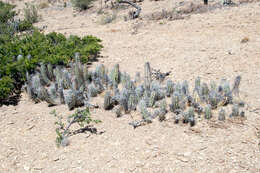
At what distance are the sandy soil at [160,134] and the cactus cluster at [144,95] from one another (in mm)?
170

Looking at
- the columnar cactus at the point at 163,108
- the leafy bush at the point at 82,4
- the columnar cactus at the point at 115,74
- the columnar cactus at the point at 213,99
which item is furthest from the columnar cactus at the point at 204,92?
the leafy bush at the point at 82,4

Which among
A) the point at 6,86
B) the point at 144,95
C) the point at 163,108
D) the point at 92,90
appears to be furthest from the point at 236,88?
the point at 6,86

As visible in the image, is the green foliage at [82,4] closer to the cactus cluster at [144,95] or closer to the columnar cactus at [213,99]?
the cactus cluster at [144,95]

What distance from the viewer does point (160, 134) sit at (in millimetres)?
4363

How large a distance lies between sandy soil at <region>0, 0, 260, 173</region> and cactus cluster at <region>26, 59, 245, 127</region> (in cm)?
17

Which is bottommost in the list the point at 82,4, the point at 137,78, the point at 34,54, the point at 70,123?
the point at 70,123

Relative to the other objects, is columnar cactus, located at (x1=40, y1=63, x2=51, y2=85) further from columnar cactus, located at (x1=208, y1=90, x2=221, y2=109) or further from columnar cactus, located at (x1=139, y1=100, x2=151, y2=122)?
columnar cactus, located at (x1=208, y1=90, x2=221, y2=109)

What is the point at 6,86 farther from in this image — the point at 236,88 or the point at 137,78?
the point at 236,88

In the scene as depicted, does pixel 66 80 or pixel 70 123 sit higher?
pixel 66 80

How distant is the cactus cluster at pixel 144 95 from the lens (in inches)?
185

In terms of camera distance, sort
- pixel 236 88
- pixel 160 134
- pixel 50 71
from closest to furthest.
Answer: pixel 160 134 < pixel 236 88 < pixel 50 71

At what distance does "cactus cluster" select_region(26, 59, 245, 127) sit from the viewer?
470 centimetres

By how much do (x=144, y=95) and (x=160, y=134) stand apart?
999 millimetres

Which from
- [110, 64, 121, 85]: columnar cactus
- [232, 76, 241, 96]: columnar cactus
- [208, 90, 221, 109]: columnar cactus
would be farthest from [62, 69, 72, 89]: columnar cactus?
[232, 76, 241, 96]: columnar cactus
